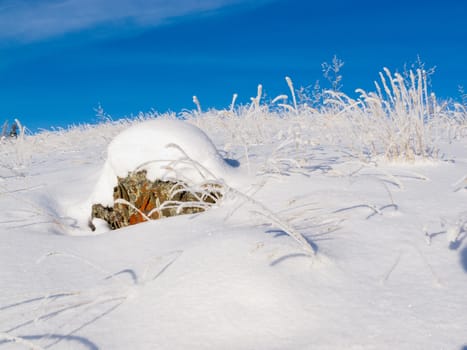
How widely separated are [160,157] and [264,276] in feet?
5.10

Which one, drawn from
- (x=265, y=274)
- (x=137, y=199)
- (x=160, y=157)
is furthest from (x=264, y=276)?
(x=137, y=199)

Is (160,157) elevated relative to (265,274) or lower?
elevated

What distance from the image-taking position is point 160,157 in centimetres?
275

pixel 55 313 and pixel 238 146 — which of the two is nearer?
pixel 55 313

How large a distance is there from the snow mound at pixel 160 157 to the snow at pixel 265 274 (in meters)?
0.09

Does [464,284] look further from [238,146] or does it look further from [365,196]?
[238,146]

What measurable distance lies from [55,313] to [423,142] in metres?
2.68

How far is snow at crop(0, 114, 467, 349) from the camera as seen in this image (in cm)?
119

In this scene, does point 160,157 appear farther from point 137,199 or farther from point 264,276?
point 264,276

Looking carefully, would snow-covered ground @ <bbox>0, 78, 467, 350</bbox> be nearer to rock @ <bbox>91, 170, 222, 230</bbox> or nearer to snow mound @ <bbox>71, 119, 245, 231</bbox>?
snow mound @ <bbox>71, 119, 245, 231</bbox>

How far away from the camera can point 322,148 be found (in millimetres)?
3738

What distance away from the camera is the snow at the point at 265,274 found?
119 centimetres

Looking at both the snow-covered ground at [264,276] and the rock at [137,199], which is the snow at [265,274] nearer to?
the snow-covered ground at [264,276]

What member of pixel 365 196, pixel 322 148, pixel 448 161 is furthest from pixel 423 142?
pixel 365 196
